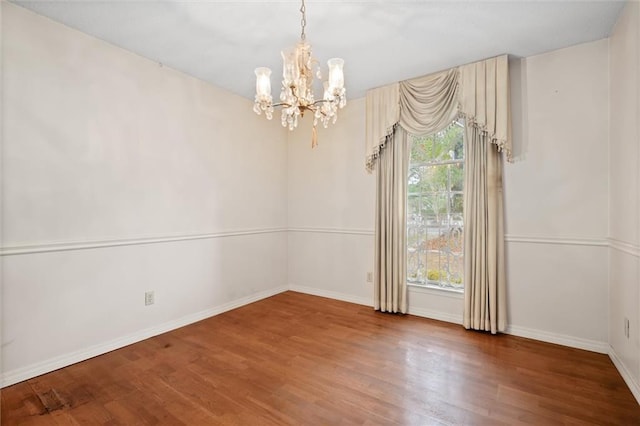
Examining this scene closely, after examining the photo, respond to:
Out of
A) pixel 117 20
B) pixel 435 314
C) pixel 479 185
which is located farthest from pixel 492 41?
pixel 117 20

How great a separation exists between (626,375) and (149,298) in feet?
13.0

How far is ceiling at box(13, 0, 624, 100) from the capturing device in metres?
2.20

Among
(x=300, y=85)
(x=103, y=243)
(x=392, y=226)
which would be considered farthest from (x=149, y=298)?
(x=392, y=226)

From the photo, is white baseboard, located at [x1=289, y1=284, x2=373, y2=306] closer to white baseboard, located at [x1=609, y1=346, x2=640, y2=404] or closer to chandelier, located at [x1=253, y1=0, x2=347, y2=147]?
white baseboard, located at [x1=609, y1=346, x2=640, y2=404]

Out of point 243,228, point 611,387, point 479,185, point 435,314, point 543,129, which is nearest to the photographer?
point 611,387

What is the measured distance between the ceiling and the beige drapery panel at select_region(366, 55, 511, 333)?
0.78 ft

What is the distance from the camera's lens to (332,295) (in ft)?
13.7

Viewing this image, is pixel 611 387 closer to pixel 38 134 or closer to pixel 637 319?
pixel 637 319

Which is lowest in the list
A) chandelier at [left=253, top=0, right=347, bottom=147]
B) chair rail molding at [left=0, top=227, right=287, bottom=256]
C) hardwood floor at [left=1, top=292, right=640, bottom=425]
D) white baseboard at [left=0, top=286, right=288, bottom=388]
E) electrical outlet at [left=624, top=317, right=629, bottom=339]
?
hardwood floor at [left=1, top=292, right=640, bottom=425]

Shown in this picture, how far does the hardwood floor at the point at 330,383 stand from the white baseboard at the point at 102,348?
0.21 feet

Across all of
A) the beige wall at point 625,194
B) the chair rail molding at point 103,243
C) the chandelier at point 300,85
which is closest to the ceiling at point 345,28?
the beige wall at point 625,194

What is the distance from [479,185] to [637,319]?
1.53 m

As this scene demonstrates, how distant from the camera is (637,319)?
1.98m

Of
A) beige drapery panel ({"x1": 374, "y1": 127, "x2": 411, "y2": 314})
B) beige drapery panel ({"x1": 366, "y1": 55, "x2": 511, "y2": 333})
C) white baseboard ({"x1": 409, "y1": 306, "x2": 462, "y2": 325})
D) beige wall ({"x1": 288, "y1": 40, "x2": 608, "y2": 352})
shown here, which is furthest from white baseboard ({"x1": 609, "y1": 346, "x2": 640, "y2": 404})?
beige drapery panel ({"x1": 374, "y1": 127, "x2": 411, "y2": 314})
